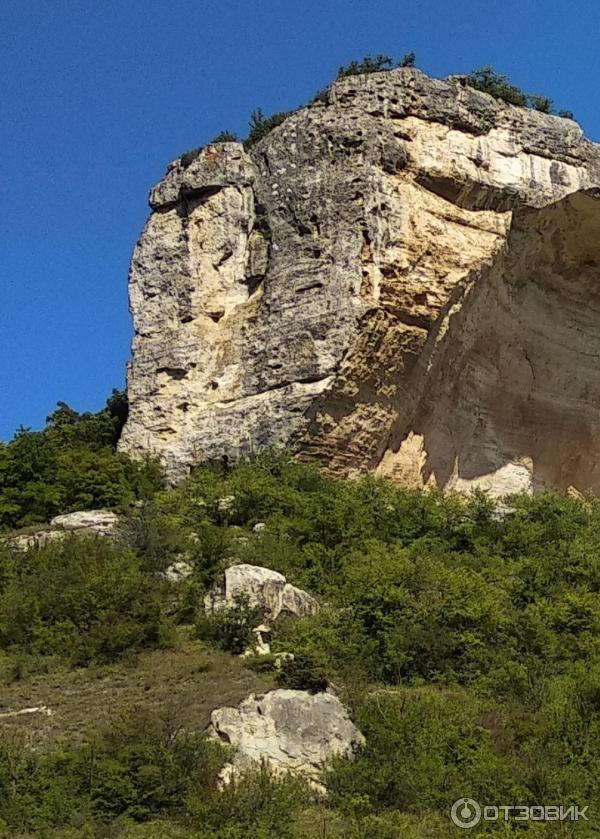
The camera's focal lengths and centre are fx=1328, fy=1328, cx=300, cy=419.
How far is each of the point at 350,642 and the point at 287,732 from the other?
259 cm

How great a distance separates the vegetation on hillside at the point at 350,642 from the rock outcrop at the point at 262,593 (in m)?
0.37

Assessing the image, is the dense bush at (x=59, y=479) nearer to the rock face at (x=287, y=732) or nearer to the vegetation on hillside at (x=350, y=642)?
Answer: the vegetation on hillside at (x=350, y=642)

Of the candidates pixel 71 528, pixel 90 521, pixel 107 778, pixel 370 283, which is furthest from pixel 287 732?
pixel 370 283

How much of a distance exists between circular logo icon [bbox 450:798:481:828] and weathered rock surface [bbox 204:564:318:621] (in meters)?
4.52

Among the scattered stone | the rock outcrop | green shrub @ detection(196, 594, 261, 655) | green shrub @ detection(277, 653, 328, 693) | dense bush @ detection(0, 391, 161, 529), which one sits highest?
dense bush @ detection(0, 391, 161, 529)

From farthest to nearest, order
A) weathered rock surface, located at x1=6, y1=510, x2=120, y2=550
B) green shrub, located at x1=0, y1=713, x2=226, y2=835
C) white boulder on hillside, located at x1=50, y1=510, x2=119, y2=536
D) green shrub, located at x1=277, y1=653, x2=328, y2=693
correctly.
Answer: white boulder on hillside, located at x1=50, y1=510, x2=119, y2=536
weathered rock surface, located at x1=6, y1=510, x2=120, y2=550
green shrub, located at x1=277, y1=653, x2=328, y2=693
green shrub, located at x1=0, y1=713, x2=226, y2=835

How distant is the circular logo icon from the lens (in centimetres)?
1094

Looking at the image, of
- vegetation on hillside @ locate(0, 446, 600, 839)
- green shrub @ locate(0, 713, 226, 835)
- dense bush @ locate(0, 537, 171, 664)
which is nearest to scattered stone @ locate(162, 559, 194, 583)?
vegetation on hillside @ locate(0, 446, 600, 839)

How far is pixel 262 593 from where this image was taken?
15.5 m

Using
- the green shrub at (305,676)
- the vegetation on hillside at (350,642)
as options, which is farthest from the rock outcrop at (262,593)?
the green shrub at (305,676)

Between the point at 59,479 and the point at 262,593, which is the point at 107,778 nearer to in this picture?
the point at 262,593

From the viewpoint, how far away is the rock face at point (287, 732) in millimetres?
11820

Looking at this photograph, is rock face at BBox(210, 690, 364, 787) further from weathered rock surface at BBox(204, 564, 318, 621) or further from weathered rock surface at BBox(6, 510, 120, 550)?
weathered rock surface at BBox(6, 510, 120, 550)

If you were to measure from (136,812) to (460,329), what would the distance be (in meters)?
13.5
